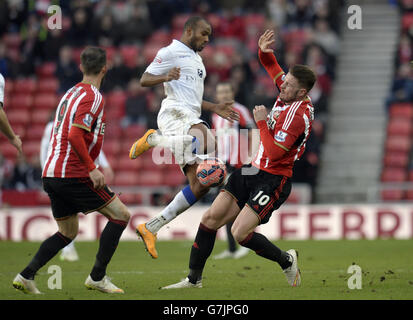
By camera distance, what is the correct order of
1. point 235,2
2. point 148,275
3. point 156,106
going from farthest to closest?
1. point 235,2
2. point 156,106
3. point 148,275

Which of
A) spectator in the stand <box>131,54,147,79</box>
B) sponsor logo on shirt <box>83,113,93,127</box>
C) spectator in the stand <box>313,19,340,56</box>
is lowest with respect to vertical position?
sponsor logo on shirt <box>83,113,93,127</box>

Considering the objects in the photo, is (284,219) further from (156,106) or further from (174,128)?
(174,128)

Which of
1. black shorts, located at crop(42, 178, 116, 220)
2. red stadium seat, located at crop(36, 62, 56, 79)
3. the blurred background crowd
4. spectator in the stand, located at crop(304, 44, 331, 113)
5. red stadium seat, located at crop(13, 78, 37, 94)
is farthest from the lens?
red stadium seat, located at crop(36, 62, 56, 79)

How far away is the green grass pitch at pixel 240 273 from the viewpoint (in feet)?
23.8

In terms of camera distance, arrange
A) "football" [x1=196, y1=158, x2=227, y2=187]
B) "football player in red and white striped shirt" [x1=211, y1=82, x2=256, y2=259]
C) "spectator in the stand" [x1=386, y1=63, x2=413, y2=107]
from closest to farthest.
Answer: "football" [x1=196, y1=158, x2=227, y2=187] → "football player in red and white striped shirt" [x1=211, y1=82, x2=256, y2=259] → "spectator in the stand" [x1=386, y1=63, x2=413, y2=107]

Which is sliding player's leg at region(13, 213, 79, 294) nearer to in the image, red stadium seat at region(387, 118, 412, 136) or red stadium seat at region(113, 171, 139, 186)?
red stadium seat at region(113, 171, 139, 186)

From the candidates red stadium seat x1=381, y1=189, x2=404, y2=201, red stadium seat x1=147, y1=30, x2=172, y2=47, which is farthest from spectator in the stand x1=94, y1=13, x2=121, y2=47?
red stadium seat x1=381, y1=189, x2=404, y2=201

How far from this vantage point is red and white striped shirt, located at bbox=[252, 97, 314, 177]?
24.3 ft

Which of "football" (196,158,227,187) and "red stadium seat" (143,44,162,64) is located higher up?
"red stadium seat" (143,44,162,64)

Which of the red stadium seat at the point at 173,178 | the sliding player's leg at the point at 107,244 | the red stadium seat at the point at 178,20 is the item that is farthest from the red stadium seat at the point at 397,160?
the sliding player's leg at the point at 107,244

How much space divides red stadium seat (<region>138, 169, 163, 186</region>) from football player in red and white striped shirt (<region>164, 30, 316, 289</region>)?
9.02 m

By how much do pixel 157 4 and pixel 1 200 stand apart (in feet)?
22.8

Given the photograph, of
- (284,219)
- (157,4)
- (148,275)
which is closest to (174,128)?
(148,275)

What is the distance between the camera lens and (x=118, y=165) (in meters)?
17.4
